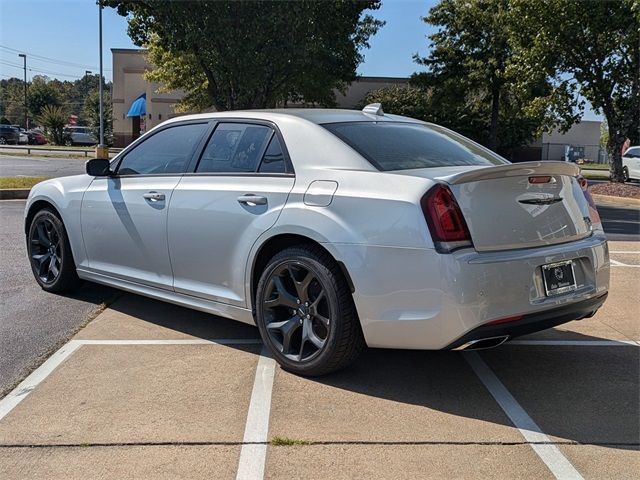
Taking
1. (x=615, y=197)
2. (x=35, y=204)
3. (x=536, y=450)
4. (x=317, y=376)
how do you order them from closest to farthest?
(x=536, y=450) → (x=317, y=376) → (x=35, y=204) → (x=615, y=197)

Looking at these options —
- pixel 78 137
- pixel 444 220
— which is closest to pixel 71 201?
pixel 444 220

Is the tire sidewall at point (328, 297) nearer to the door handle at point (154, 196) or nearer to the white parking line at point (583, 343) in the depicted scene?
the door handle at point (154, 196)

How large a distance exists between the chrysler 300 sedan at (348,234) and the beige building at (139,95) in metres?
34.8

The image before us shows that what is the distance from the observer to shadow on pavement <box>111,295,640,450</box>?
3.32m

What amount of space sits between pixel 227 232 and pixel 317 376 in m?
A: 1.11

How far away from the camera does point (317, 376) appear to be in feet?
12.7

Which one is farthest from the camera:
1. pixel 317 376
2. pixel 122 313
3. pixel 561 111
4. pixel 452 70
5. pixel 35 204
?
pixel 452 70

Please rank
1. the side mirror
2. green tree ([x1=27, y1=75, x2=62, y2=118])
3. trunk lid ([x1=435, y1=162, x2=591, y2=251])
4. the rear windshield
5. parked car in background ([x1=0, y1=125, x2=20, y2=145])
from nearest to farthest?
trunk lid ([x1=435, y1=162, x2=591, y2=251]), the rear windshield, the side mirror, parked car in background ([x1=0, y1=125, x2=20, y2=145]), green tree ([x1=27, y1=75, x2=62, y2=118])

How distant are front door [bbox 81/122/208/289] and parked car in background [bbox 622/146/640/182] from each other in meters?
23.7

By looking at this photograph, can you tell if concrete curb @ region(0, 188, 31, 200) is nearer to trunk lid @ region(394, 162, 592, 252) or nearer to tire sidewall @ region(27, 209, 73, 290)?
tire sidewall @ region(27, 209, 73, 290)

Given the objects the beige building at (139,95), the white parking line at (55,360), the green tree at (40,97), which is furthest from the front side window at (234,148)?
the green tree at (40,97)

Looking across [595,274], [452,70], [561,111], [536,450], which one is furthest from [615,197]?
[536,450]

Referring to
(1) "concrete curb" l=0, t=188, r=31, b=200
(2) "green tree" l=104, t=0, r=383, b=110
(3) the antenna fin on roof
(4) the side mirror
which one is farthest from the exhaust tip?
(2) "green tree" l=104, t=0, r=383, b=110

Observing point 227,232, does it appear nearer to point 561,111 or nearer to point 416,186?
point 416,186
